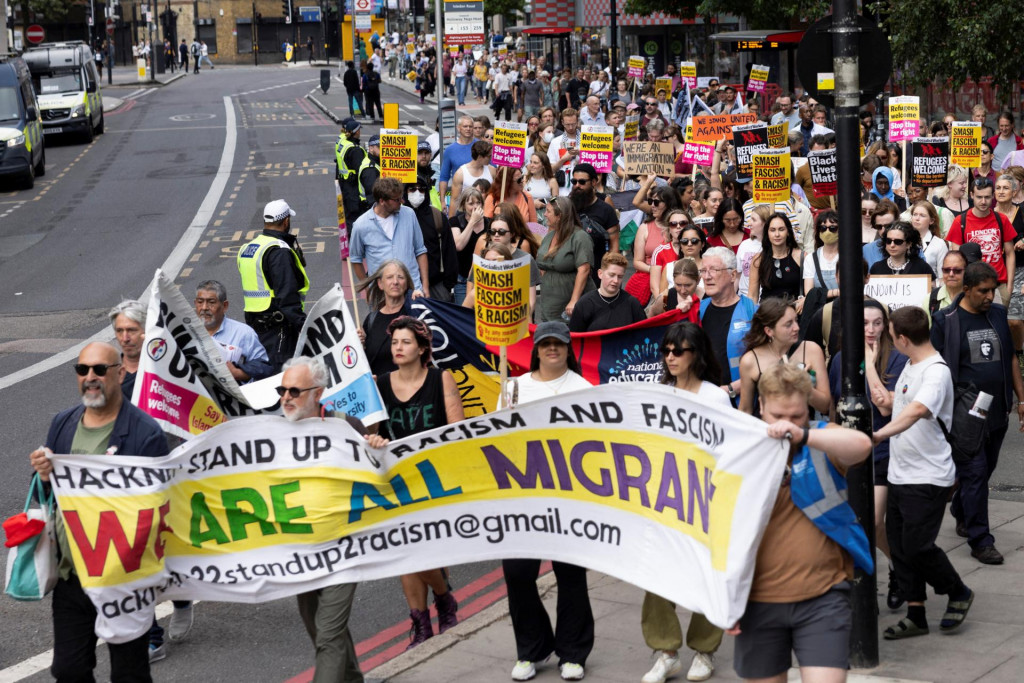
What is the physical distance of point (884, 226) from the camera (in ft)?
36.2

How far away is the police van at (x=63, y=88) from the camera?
3925 cm

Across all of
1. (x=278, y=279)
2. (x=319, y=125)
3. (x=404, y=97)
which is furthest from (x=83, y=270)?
(x=404, y=97)

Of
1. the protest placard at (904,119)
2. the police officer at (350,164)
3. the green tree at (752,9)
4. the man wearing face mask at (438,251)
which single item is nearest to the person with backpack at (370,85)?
the green tree at (752,9)

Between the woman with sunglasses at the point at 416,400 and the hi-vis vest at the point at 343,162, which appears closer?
the woman with sunglasses at the point at 416,400

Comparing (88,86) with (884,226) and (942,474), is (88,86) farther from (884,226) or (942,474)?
(942,474)

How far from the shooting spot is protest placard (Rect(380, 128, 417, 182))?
1468 centimetres

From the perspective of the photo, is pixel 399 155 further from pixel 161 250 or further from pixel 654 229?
pixel 161 250

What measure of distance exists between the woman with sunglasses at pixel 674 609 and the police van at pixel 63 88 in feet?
117

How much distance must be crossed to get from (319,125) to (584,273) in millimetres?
36219

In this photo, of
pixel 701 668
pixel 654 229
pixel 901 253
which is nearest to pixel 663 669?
pixel 701 668

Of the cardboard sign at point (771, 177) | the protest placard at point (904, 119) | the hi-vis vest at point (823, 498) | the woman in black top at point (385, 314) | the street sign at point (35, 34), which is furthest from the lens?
the street sign at point (35, 34)

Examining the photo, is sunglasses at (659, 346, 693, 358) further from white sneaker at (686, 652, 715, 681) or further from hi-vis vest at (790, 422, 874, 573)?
white sneaker at (686, 652, 715, 681)

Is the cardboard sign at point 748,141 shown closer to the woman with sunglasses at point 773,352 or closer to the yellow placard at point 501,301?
the yellow placard at point 501,301

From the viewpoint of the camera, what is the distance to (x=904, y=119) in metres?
15.2
